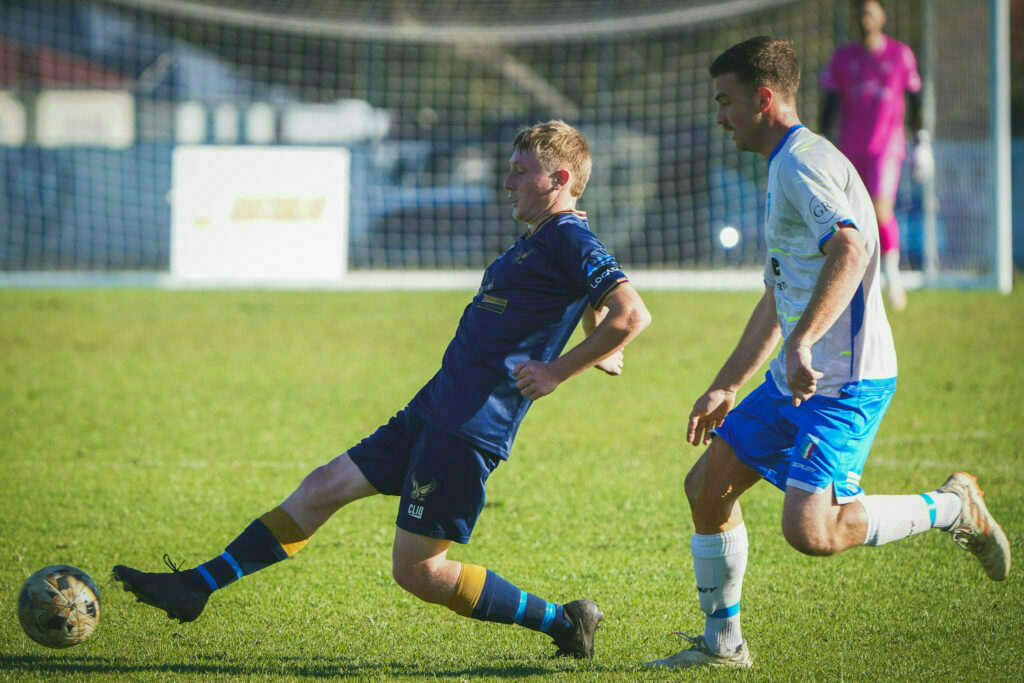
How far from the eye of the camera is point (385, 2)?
72.9ft

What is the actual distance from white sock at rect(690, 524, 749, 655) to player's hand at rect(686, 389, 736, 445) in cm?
34

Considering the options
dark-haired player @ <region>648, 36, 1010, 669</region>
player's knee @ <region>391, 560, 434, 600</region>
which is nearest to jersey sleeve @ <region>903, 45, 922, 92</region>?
dark-haired player @ <region>648, 36, 1010, 669</region>

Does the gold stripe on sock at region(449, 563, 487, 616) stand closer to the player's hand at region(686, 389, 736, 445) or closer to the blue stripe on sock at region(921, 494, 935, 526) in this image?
the player's hand at region(686, 389, 736, 445)

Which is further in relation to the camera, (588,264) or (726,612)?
(726,612)

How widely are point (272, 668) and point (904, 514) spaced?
6.82 ft

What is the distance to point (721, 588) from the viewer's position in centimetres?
350

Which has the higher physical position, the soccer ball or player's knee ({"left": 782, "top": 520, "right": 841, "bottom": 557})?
player's knee ({"left": 782, "top": 520, "right": 841, "bottom": 557})

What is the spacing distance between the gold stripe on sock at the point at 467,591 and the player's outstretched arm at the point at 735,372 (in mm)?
801

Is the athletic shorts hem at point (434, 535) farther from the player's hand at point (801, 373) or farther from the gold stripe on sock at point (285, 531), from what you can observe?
the player's hand at point (801, 373)

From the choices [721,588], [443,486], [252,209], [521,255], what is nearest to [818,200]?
[521,255]

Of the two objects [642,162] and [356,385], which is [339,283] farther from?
[356,385]

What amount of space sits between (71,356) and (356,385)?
3.08m

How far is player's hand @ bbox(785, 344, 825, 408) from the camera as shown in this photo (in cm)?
313

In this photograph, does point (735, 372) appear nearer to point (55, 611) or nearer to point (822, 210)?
point (822, 210)
